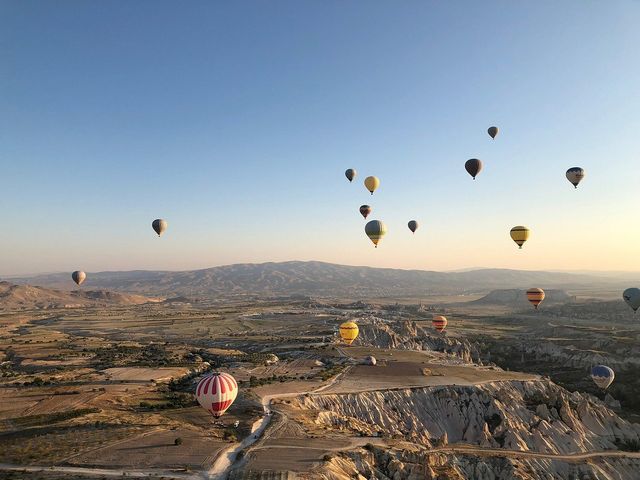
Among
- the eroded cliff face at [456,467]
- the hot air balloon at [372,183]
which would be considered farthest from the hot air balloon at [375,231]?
the eroded cliff face at [456,467]

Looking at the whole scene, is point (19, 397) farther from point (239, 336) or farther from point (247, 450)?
point (239, 336)

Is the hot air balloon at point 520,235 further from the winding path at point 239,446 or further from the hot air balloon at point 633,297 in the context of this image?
the winding path at point 239,446

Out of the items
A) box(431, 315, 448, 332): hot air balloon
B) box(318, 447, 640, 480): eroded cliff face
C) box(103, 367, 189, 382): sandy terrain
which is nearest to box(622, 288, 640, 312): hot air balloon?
box(431, 315, 448, 332): hot air balloon

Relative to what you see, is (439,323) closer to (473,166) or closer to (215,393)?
(473,166)

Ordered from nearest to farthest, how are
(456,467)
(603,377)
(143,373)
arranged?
(456,467)
(143,373)
(603,377)

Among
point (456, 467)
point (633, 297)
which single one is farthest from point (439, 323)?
point (456, 467)

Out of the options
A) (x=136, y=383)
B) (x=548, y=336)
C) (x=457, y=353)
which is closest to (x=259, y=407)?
(x=136, y=383)
